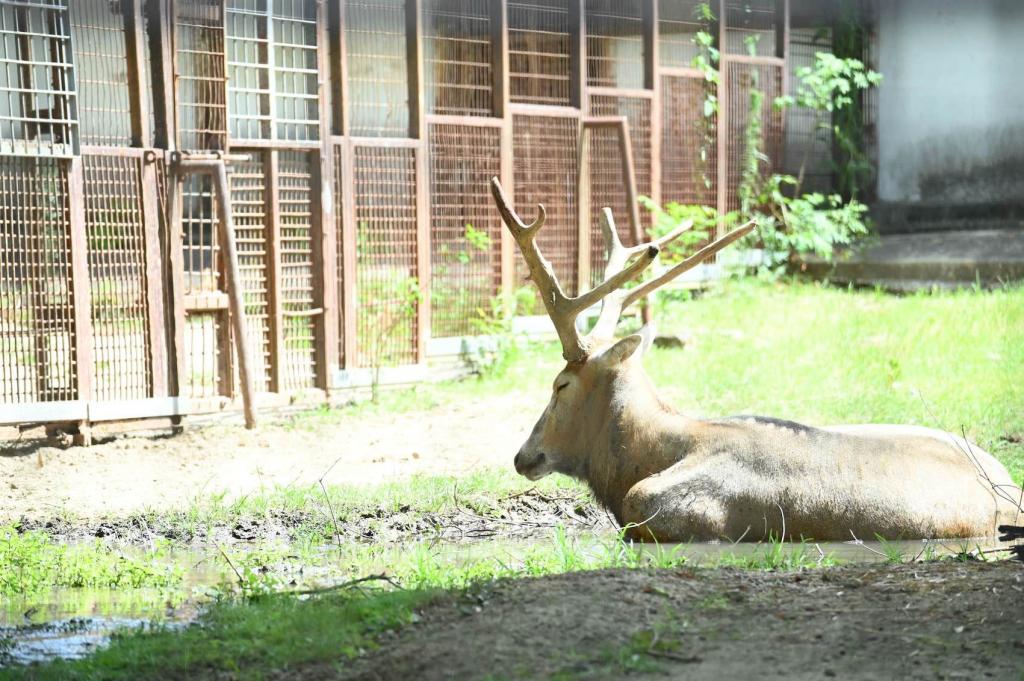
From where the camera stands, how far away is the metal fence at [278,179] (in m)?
9.71

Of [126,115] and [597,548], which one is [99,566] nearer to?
[597,548]

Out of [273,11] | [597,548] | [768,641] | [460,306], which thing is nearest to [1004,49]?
[460,306]

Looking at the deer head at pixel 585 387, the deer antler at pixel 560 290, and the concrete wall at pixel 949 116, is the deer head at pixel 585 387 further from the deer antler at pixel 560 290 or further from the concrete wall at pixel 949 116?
the concrete wall at pixel 949 116

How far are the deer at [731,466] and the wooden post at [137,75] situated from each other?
364 cm

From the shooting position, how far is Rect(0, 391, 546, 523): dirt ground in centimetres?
870

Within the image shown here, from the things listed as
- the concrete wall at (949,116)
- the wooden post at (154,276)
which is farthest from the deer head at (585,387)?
the concrete wall at (949,116)

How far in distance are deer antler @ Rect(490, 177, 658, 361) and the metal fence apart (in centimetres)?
344

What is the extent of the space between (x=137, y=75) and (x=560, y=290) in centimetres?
423

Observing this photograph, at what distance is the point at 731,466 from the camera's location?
7180mm

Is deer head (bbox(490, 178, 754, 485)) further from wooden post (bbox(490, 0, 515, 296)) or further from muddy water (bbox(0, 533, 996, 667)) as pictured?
wooden post (bbox(490, 0, 515, 296))

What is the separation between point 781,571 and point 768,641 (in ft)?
4.06

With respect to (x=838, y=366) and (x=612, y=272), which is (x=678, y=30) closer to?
(x=838, y=366)

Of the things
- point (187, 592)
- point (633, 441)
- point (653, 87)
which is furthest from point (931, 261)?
point (187, 592)

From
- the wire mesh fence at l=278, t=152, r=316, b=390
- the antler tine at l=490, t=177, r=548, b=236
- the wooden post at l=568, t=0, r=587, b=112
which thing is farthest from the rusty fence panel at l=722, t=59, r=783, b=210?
the antler tine at l=490, t=177, r=548, b=236
